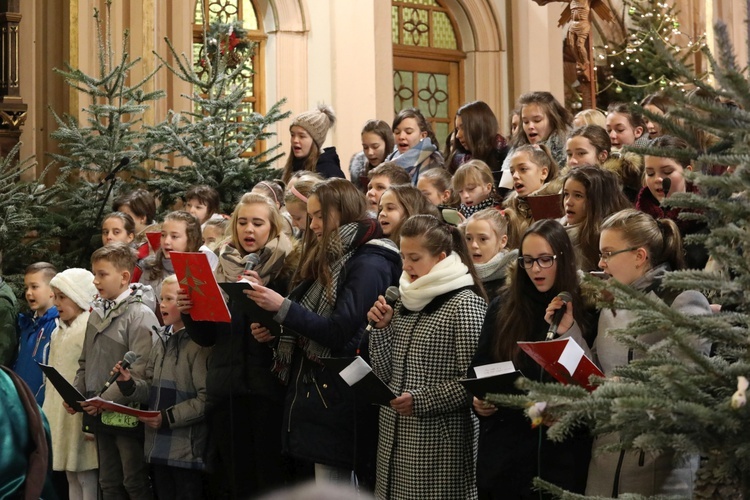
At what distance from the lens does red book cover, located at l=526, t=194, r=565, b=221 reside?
5238 millimetres

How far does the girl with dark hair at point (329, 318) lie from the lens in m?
4.91

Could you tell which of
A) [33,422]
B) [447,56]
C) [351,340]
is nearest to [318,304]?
[351,340]

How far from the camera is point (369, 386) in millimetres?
4453

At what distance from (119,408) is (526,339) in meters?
2.23

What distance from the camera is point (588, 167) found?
4.85m

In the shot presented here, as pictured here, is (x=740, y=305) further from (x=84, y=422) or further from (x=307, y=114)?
(x=307, y=114)

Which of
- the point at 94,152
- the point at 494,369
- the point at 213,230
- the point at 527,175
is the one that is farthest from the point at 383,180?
the point at 94,152

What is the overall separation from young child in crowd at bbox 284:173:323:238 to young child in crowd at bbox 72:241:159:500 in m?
0.92

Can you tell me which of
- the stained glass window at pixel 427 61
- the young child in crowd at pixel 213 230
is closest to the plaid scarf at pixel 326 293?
the young child in crowd at pixel 213 230

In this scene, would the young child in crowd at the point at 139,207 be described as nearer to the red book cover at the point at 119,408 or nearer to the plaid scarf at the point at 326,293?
the red book cover at the point at 119,408

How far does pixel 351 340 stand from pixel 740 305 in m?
2.59

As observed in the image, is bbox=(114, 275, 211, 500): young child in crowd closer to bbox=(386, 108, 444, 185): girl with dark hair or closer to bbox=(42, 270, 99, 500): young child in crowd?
bbox=(42, 270, 99, 500): young child in crowd

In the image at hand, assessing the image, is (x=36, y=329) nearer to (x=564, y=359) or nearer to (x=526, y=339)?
(x=526, y=339)

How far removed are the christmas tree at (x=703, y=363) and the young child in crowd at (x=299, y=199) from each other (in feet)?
10.4
